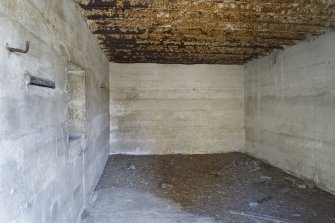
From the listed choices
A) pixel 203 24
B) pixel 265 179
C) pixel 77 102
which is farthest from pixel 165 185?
pixel 203 24

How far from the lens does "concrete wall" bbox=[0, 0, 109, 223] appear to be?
1.35m

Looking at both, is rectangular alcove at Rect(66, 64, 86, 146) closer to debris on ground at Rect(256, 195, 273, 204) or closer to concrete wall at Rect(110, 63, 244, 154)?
debris on ground at Rect(256, 195, 273, 204)

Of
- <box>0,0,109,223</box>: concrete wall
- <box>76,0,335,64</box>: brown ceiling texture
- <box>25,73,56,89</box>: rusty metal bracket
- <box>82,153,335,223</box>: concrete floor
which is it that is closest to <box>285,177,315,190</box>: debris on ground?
<box>82,153,335,223</box>: concrete floor

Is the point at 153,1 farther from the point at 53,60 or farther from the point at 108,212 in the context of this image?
the point at 108,212

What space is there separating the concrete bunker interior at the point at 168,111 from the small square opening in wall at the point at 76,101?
0.04 ft

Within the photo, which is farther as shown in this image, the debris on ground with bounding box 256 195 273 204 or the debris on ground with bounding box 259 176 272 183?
the debris on ground with bounding box 259 176 272 183

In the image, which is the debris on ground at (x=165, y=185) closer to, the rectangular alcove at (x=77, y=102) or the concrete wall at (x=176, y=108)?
the rectangular alcove at (x=77, y=102)

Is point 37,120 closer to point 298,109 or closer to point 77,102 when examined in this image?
point 77,102

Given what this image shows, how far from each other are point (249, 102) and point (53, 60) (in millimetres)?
5415

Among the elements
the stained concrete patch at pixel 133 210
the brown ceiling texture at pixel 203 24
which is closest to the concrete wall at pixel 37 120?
the stained concrete patch at pixel 133 210

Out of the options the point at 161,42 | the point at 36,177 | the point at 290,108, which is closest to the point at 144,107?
the point at 161,42

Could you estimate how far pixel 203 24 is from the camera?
3781 millimetres

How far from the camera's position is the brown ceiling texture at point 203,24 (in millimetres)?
3115

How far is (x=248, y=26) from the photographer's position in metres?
3.81
